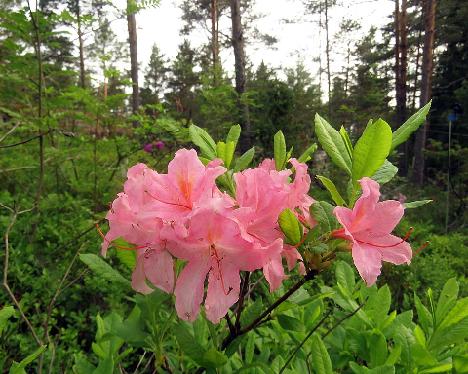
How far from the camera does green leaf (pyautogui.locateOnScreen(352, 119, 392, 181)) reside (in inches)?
28.9

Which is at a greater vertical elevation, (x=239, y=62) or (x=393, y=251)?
(x=239, y=62)

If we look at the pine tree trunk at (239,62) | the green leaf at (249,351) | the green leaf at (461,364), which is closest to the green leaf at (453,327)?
the green leaf at (461,364)

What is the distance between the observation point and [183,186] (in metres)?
0.68

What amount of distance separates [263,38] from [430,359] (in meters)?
18.5

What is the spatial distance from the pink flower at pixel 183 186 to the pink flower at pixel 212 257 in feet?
0.16

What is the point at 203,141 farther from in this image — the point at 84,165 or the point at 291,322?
the point at 84,165

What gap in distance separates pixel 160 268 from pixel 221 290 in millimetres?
107

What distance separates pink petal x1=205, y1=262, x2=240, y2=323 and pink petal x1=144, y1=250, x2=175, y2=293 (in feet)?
0.23

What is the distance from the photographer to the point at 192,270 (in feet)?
2.12

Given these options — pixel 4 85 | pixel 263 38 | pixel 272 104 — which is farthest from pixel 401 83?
pixel 4 85

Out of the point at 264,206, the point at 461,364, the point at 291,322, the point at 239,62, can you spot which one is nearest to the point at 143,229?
the point at 264,206

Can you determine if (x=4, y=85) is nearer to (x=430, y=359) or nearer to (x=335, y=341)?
(x=335, y=341)

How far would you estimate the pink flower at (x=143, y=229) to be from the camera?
642 mm

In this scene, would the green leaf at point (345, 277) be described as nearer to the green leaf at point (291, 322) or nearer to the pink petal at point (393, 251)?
the green leaf at point (291, 322)
